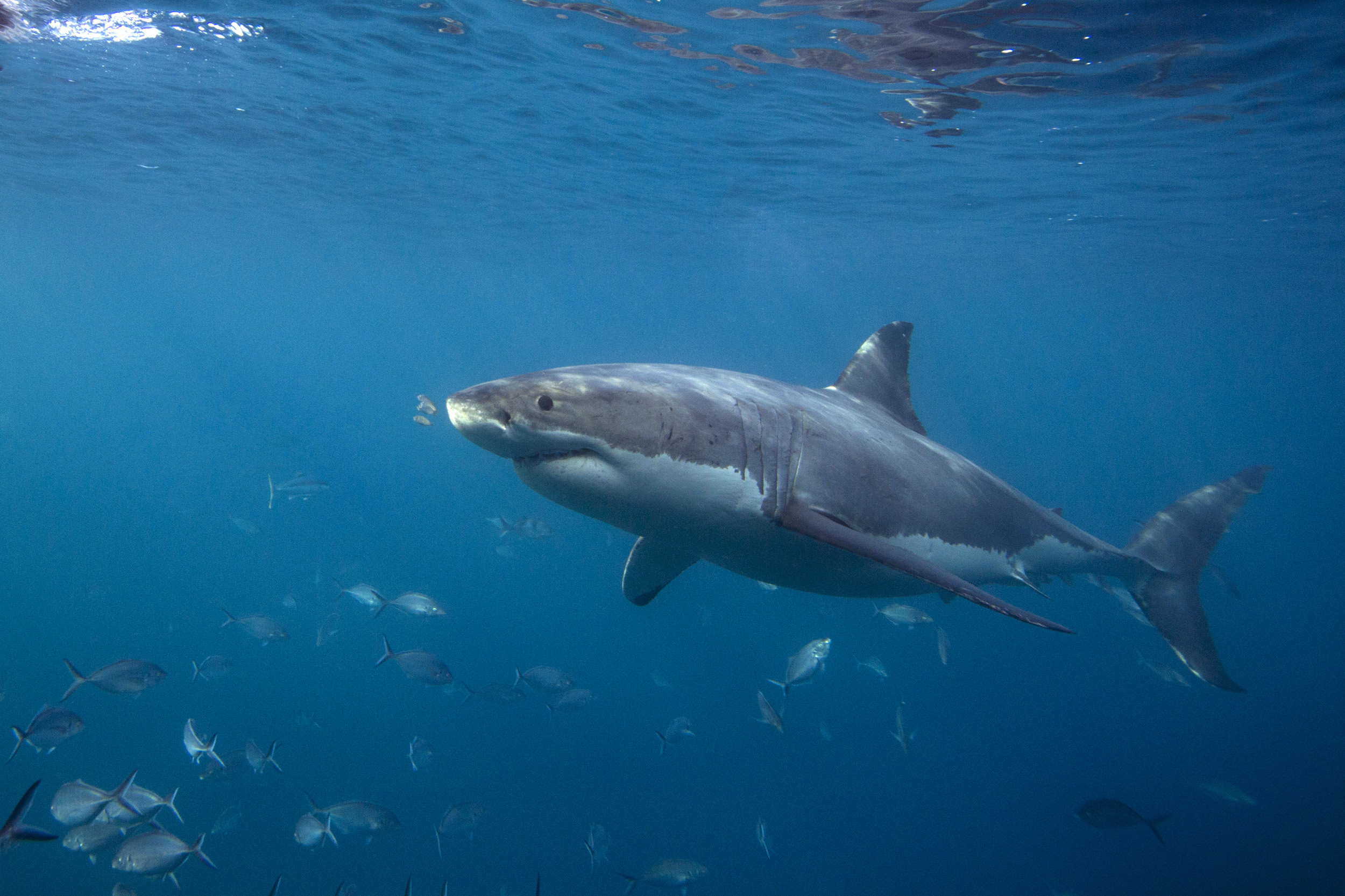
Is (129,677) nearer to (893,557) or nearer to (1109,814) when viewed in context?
(893,557)

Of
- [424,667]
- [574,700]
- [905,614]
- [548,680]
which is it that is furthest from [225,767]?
[905,614]

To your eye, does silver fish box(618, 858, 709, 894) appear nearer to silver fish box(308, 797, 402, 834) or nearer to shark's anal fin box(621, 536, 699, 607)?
silver fish box(308, 797, 402, 834)

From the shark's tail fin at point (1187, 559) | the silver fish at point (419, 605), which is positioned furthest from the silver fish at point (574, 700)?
the shark's tail fin at point (1187, 559)

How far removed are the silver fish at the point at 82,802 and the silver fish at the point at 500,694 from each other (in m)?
3.88

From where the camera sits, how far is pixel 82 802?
5617mm

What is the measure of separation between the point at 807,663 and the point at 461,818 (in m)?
4.62

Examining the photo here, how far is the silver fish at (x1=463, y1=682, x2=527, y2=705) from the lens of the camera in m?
8.95

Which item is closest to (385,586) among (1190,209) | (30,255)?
(1190,209)

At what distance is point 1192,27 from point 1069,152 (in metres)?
6.25

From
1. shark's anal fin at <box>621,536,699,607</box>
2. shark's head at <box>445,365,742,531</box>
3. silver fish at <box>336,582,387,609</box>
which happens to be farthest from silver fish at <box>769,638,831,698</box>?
silver fish at <box>336,582,387,609</box>

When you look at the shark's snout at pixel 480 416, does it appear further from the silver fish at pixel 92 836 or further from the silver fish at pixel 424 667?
the silver fish at pixel 92 836

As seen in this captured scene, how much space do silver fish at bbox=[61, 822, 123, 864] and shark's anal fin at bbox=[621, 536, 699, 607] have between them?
5.47 metres

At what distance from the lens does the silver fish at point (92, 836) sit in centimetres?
595

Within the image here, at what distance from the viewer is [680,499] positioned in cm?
302
